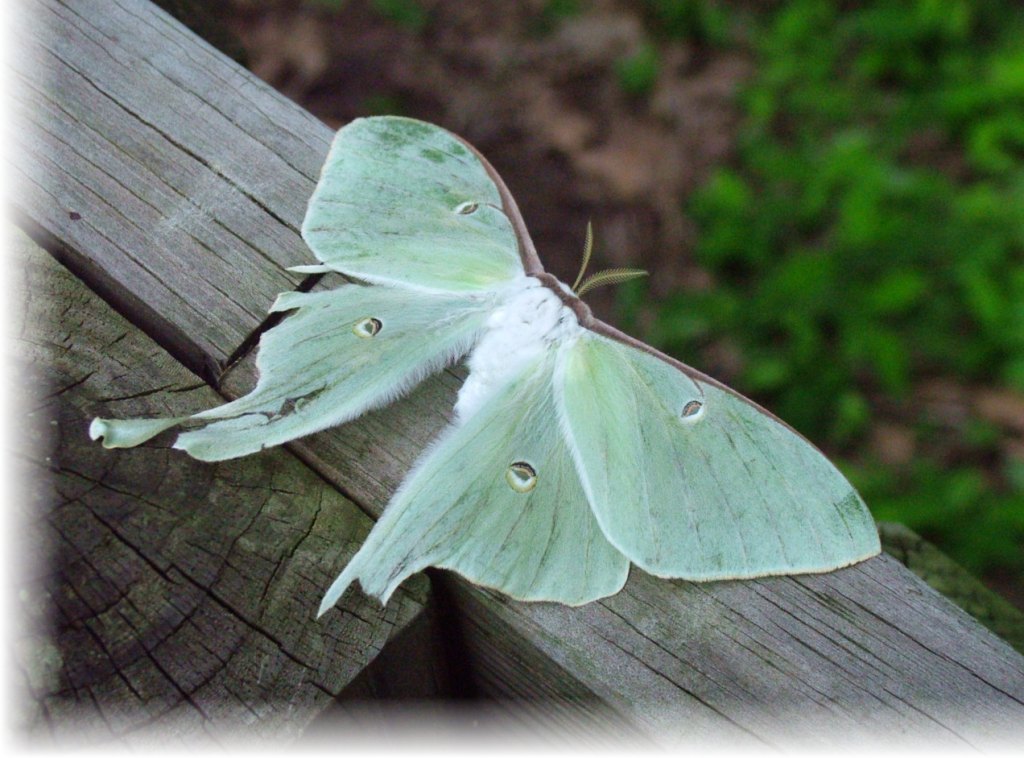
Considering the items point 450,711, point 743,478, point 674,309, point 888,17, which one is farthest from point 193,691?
point 888,17

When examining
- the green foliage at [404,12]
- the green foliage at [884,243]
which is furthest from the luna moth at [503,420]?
the green foliage at [404,12]

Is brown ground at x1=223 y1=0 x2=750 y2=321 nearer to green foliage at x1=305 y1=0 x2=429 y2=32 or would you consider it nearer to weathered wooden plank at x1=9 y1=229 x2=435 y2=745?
green foliage at x1=305 y1=0 x2=429 y2=32

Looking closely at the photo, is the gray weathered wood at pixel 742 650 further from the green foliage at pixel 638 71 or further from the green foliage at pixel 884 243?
the green foliage at pixel 638 71

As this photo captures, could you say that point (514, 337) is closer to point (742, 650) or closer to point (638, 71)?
point (742, 650)

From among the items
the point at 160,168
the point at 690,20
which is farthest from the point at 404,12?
the point at 160,168

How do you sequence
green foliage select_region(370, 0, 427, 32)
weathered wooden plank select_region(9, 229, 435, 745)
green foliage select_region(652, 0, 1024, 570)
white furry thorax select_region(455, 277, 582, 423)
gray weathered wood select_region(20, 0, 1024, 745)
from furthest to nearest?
green foliage select_region(370, 0, 427, 32) → green foliage select_region(652, 0, 1024, 570) → white furry thorax select_region(455, 277, 582, 423) → gray weathered wood select_region(20, 0, 1024, 745) → weathered wooden plank select_region(9, 229, 435, 745)

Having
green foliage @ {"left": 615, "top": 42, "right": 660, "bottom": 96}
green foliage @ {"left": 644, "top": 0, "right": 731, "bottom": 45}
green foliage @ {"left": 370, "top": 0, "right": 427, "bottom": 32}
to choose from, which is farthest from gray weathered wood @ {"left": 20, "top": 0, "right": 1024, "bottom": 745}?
green foliage @ {"left": 644, "top": 0, "right": 731, "bottom": 45}
